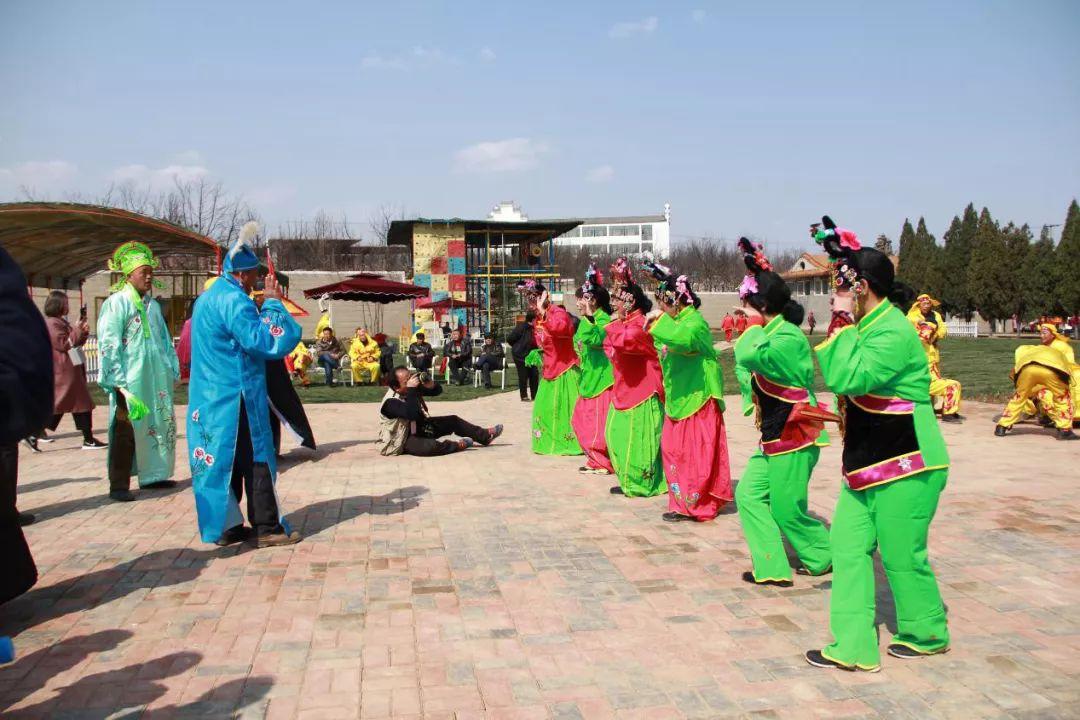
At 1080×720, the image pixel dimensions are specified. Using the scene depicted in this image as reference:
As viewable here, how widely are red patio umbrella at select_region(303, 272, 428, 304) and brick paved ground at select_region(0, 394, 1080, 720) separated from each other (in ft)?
44.3

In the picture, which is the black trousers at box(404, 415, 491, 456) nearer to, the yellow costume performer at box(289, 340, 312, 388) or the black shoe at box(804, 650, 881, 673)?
the black shoe at box(804, 650, 881, 673)

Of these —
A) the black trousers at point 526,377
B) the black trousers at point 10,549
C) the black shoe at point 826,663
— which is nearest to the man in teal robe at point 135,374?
the black trousers at point 10,549

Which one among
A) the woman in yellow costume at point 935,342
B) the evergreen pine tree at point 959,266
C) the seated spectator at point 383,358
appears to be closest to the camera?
the woman in yellow costume at point 935,342

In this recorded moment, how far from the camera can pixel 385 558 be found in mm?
5727

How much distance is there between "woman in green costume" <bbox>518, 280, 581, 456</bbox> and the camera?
9617 millimetres

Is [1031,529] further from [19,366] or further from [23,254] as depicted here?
[23,254]

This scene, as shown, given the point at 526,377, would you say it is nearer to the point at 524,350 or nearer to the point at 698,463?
the point at 524,350

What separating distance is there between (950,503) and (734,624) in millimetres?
3610

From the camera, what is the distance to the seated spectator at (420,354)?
19406mm

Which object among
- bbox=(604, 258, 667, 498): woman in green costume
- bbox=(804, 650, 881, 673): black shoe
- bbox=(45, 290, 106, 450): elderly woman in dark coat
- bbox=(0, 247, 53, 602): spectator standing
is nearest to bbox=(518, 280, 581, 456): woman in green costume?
bbox=(604, 258, 667, 498): woman in green costume

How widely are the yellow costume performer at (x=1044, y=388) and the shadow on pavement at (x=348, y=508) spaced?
7801mm

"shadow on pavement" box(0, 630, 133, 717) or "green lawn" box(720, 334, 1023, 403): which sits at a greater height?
"shadow on pavement" box(0, 630, 133, 717)

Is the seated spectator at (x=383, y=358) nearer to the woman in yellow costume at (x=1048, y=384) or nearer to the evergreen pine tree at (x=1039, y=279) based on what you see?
the woman in yellow costume at (x=1048, y=384)

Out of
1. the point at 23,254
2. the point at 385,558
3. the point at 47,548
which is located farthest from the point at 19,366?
the point at 23,254
